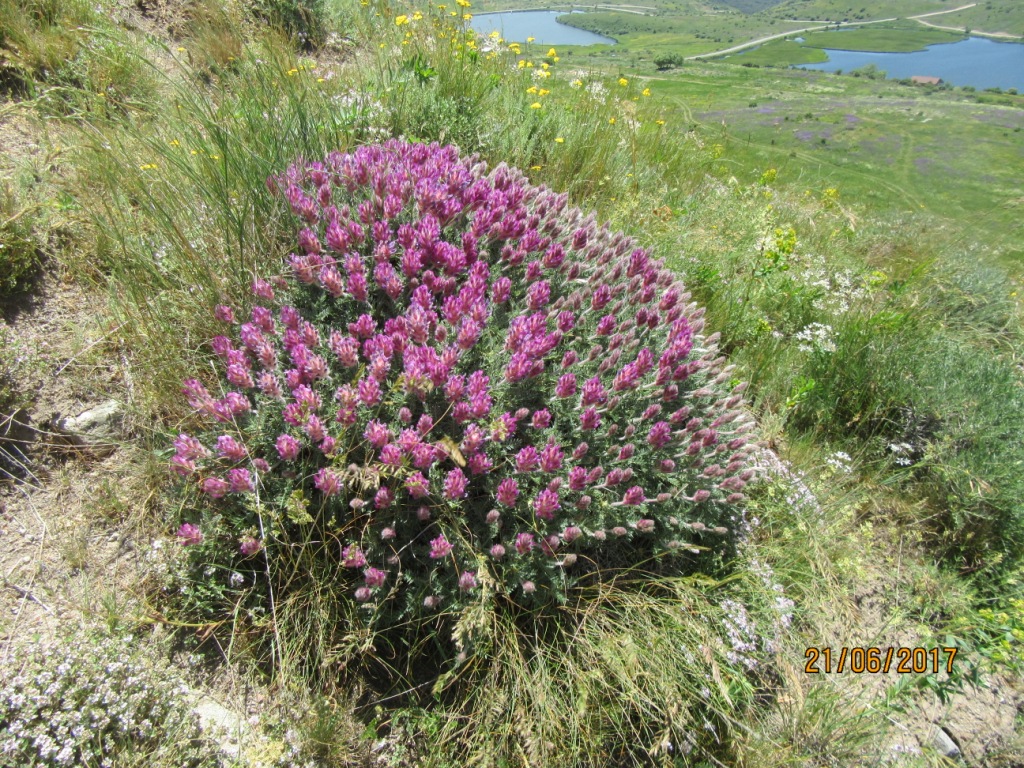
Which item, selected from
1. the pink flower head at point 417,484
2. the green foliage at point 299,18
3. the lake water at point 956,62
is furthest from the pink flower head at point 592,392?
the lake water at point 956,62

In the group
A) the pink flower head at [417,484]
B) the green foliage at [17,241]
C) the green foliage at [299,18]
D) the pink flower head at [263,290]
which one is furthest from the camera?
the green foliage at [299,18]

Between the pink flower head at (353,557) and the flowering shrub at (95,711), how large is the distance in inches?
31.1

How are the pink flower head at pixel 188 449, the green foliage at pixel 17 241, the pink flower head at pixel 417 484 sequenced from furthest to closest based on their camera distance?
the green foliage at pixel 17 241, the pink flower head at pixel 188 449, the pink flower head at pixel 417 484

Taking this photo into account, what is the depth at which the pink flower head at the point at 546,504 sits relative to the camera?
2195mm

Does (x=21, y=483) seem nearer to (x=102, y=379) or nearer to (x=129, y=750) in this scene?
(x=102, y=379)

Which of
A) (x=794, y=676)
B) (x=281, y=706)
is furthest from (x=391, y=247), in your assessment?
(x=794, y=676)

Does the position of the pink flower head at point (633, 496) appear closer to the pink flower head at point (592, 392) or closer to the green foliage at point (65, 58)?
the pink flower head at point (592, 392)

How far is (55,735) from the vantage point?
71.0 inches

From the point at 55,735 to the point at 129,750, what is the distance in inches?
9.4

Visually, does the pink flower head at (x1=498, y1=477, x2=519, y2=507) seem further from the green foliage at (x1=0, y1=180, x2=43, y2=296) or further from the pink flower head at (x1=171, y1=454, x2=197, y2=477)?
the green foliage at (x1=0, y1=180, x2=43, y2=296)

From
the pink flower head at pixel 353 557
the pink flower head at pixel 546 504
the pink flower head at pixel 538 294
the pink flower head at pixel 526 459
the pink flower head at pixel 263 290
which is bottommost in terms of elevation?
the pink flower head at pixel 353 557

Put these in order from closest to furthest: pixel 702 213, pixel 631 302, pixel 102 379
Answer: pixel 102 379 < pixel 631 302 < pixel 702 213
